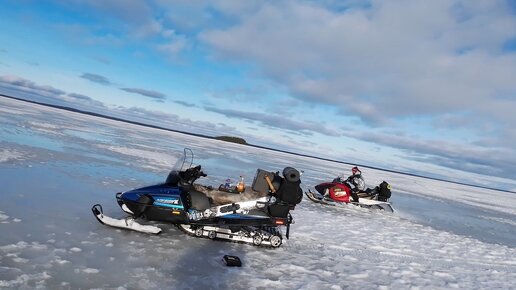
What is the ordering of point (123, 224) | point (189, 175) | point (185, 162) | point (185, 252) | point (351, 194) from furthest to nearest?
point (351, 194)
point (185, 162)
point (189, 175)
point (123, 224)
point (185, 252)

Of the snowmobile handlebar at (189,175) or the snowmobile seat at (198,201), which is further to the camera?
the snowmobile handlebar at (189,175)

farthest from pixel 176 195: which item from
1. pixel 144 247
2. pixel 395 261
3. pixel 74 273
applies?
pixel 395 261

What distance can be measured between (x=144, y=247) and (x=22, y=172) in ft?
13.8

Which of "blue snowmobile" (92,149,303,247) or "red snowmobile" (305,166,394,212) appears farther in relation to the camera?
"red snowmobile" (305,166,394,212)

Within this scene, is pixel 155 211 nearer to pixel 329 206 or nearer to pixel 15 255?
pixel 15 255

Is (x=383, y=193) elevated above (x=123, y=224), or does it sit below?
above

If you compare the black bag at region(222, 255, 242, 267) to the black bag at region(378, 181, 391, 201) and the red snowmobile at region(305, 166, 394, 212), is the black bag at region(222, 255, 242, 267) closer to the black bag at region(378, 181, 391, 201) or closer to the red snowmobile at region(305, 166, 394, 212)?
the red snowmobile at region(305, 166, 394, 212)

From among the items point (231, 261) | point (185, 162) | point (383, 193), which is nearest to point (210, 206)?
point (185, 162)

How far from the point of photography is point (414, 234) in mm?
8578

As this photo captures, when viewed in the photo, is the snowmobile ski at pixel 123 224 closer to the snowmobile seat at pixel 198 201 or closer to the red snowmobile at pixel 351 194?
the snowmobile seat at pixel 198 201

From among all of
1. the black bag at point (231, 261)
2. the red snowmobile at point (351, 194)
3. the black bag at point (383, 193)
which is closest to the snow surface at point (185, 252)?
the black bag at point (231, 261)

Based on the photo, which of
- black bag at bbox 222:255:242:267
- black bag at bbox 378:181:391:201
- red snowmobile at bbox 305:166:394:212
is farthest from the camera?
black bag at bbox 378:181:391:201

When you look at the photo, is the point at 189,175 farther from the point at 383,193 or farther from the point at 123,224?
the point at 383,193

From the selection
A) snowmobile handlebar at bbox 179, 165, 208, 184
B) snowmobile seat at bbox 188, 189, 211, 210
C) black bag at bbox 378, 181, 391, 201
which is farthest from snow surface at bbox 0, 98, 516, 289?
black bag at bbox 378, 181, 391, 201
